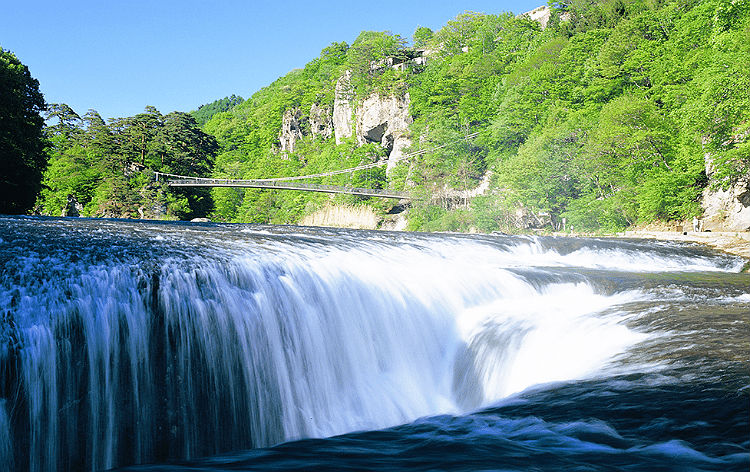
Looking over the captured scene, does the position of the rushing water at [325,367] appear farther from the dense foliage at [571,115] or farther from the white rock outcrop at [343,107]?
the white rock outcrop at [343,107]

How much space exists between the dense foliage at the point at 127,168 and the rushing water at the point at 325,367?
3162 cm

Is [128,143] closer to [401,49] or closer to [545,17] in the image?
[401,49]

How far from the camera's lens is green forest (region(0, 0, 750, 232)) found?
22391 mm

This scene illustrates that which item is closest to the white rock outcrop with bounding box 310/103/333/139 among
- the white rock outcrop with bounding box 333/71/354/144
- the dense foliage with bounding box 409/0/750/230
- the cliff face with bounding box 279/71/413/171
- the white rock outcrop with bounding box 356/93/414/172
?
the cliff face with bounding box 279/71/413/171

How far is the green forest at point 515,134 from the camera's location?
22.4 metres

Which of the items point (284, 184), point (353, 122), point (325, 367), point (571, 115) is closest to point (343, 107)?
point (353, 122)

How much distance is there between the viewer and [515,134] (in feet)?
129

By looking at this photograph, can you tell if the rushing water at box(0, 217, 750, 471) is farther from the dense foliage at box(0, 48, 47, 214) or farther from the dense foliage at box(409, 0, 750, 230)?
the dense foliage at box(0, 48, 47, 214)

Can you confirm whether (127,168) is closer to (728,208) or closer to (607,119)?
(607,119)

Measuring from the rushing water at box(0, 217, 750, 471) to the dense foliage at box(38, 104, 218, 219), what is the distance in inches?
1245

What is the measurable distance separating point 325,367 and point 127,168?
3930 cm

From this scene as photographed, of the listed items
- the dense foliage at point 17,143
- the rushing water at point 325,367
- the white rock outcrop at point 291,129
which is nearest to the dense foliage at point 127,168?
the dense foliage at point 17,143

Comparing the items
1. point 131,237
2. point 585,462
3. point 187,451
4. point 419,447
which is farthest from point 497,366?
point 131,237

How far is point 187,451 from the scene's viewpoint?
168 inches
